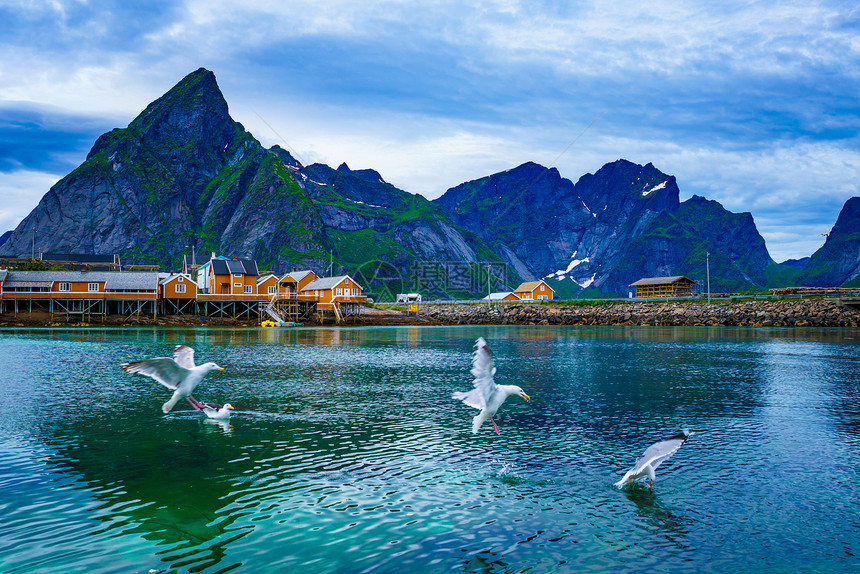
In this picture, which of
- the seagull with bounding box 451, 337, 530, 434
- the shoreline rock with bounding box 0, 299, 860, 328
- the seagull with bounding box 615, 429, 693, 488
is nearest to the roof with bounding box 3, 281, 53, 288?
the shoreline rock with bounding box 0, 299, 860, 328

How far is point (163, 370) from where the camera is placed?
1905 cm

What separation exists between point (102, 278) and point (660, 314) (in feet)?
346

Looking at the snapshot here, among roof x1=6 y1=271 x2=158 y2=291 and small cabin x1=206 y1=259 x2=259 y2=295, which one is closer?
roof x1=6 y1=271 x2=158 y2=291

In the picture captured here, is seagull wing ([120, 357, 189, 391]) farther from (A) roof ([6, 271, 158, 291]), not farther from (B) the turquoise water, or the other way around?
(A) roof ([6, 271, 158, 291])

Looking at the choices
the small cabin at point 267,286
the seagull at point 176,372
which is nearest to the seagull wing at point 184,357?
the seagull at point 176,372

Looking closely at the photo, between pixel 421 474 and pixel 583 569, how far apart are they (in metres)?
6.11

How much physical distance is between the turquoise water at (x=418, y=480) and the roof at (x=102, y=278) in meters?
79.3

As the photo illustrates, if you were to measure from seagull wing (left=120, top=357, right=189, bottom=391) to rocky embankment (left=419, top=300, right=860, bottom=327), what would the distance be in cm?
10112

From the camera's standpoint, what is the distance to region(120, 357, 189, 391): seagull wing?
703 inches

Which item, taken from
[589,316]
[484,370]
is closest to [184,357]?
[484,370]

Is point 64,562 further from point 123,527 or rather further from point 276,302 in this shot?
point 276,302

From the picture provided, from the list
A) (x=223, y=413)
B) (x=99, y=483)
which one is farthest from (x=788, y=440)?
(x=99, y=483)

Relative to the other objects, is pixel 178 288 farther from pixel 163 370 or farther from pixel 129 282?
pixel 163 370

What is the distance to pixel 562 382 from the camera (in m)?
33.7
